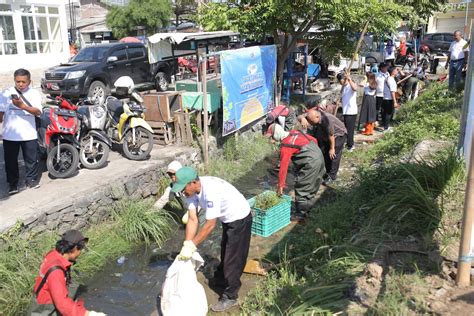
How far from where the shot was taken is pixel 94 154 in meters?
6.87

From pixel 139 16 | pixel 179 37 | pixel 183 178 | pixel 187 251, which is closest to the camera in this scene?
pixel 187 251

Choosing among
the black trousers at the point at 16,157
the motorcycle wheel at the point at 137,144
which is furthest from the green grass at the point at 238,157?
the black trousers at the point at 16,157

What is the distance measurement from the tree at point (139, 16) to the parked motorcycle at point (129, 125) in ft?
85.0

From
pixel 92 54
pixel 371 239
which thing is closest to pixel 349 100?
pixel 371 239

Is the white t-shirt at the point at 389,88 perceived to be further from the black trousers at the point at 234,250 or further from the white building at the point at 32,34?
the white building at the point at 32,34

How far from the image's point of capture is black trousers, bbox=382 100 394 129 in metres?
10.8

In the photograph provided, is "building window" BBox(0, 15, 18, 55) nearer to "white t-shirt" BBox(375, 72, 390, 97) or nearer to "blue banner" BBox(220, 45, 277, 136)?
"blue banner" BBox(220, 45, 277, 136)

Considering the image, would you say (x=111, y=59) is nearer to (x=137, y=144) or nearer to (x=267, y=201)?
(x=137, y=144)

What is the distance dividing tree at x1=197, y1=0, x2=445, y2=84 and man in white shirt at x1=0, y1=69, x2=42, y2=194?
18.7ft

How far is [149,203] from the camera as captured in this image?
652 cm

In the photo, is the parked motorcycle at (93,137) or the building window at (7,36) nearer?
the parked motorcycle at (93,137)

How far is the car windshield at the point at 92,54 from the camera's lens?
1283cm

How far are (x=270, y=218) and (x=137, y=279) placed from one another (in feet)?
5.81

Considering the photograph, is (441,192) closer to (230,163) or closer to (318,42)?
(230,163)
